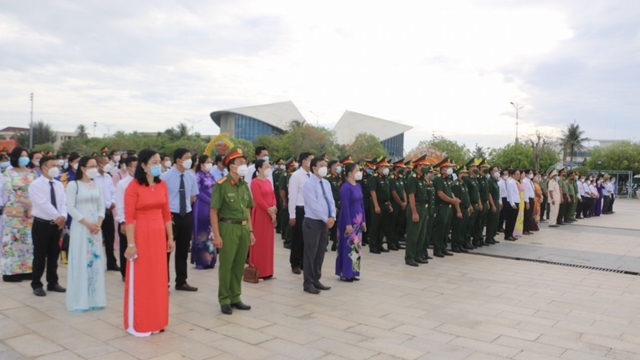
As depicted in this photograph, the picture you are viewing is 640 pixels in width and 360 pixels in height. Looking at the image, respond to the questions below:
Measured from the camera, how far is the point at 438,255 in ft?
29.3

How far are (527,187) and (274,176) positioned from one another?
637 cm

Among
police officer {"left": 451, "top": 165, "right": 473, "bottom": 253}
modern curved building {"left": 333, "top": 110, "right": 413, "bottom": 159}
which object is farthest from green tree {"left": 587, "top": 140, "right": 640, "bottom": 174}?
Answer: police officer {"left": 451, "top": 165, "right": 473, "bottom": 253}

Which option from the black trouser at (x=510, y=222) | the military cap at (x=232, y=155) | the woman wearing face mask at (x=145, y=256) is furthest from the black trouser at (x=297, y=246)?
the black trouser at (x=510, y=222)

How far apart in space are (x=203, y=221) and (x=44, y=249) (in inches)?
83.0

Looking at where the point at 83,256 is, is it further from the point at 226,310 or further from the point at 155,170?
the point at 226,310

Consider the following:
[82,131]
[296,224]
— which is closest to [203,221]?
[296,224]

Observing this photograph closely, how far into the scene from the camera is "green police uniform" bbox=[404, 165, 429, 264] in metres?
7.88

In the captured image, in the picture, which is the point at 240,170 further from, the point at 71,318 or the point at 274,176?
the point at 274,176

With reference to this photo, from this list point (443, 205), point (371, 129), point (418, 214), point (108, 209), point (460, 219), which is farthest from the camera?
point (371, 129)

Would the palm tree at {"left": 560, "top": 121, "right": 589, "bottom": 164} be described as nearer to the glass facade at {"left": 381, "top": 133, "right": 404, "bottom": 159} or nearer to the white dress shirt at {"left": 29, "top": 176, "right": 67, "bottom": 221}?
the glass facade at {"left": 381, "top": 133, "right": 404, "bottom": 159}

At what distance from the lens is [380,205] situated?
9367 mm

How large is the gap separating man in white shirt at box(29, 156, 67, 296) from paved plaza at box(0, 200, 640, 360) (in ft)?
0.85

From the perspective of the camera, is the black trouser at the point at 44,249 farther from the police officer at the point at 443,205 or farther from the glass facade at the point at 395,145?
the glass facade at the point at 395,145

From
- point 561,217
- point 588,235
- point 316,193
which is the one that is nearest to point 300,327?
point 316,193
